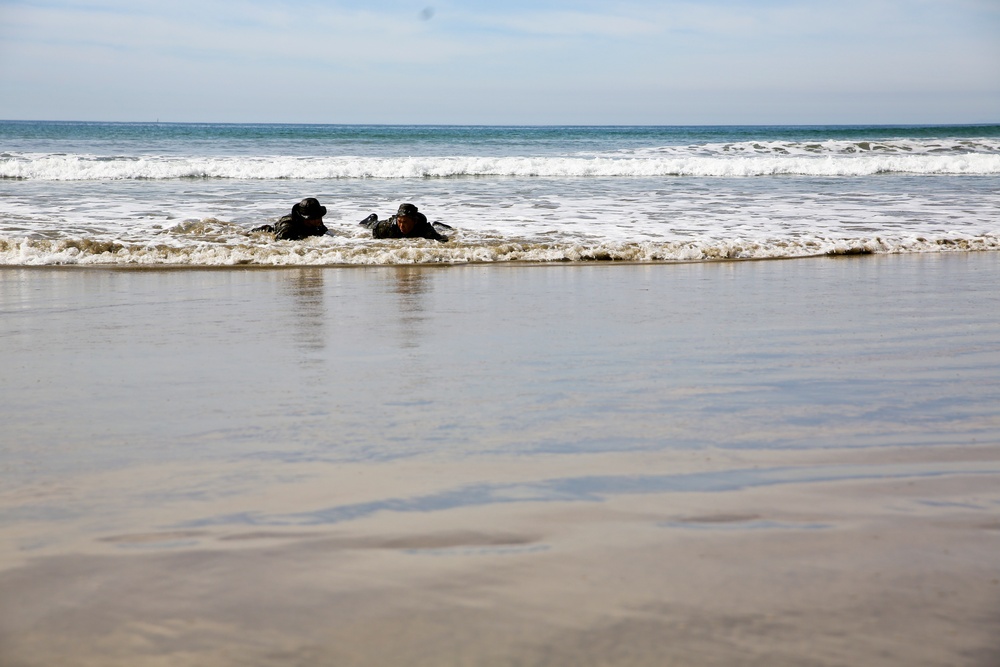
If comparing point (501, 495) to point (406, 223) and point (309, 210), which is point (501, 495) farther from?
point (309, 210)

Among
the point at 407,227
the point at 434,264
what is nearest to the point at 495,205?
the point at 407,227

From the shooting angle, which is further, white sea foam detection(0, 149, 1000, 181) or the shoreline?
white sea foam detection(0, 149, 1000, 181)

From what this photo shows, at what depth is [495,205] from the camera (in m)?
14.1

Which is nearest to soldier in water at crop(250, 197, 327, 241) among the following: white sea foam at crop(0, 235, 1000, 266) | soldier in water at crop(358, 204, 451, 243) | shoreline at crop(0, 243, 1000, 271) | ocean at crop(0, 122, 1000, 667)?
white sea foam at crop(0, 235, 1000, 266)

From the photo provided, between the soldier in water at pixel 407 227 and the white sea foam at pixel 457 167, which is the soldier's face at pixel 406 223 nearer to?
the soldier in water at pixel 407 227

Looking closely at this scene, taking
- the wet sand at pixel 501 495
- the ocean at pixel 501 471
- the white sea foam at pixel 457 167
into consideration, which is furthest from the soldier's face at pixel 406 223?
the white sea foam at pixel 457 167

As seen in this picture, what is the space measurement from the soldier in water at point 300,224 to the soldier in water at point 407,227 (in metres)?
0.72

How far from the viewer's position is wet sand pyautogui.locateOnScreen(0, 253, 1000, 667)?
1678mm

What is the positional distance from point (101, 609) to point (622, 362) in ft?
8.89

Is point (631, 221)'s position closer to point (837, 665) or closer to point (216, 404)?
point (216, 404)

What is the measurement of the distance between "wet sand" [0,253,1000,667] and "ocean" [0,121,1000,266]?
446cm

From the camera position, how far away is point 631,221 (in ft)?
38.9

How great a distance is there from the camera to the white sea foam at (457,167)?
21.5 meters

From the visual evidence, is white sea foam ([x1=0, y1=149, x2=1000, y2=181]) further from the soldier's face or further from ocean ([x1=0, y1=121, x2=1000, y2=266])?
the soldier's face
